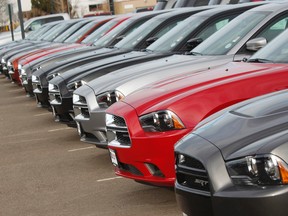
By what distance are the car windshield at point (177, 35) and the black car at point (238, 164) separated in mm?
5906

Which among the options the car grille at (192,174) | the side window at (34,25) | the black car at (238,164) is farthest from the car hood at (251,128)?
the side window at (34,25)

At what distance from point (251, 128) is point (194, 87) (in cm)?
230

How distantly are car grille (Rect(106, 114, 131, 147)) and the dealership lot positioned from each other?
1.90ft

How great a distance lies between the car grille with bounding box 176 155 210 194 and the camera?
193 inches

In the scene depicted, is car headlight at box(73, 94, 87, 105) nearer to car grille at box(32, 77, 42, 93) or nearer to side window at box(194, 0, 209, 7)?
car grille at box(32, 77, 42, 93)

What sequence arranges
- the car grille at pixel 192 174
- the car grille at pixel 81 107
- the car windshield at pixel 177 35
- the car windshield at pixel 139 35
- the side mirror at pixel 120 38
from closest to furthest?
the car grille at pixel 192 174 < the car grille at pixel 81 107 < the car windshield at pixel 177 35 < the car windshield at pixel 139 35 < the side mirror at pixel 120 38

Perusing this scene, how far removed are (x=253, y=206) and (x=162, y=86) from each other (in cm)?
336

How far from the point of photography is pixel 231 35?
9430 millimetres

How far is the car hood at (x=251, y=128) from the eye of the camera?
15.1ft

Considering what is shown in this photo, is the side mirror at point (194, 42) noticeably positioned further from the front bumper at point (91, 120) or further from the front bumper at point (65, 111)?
the front bumper at point (65, 111)

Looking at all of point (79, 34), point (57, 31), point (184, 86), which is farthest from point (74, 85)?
point (57, 31)

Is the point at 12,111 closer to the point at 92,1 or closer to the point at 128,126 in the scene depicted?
the point at 128,126

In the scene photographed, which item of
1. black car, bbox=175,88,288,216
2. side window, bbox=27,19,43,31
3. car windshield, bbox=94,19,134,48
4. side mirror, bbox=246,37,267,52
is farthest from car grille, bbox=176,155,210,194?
side window, bbox=27,19,43,31

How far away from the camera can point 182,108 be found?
267 inches
